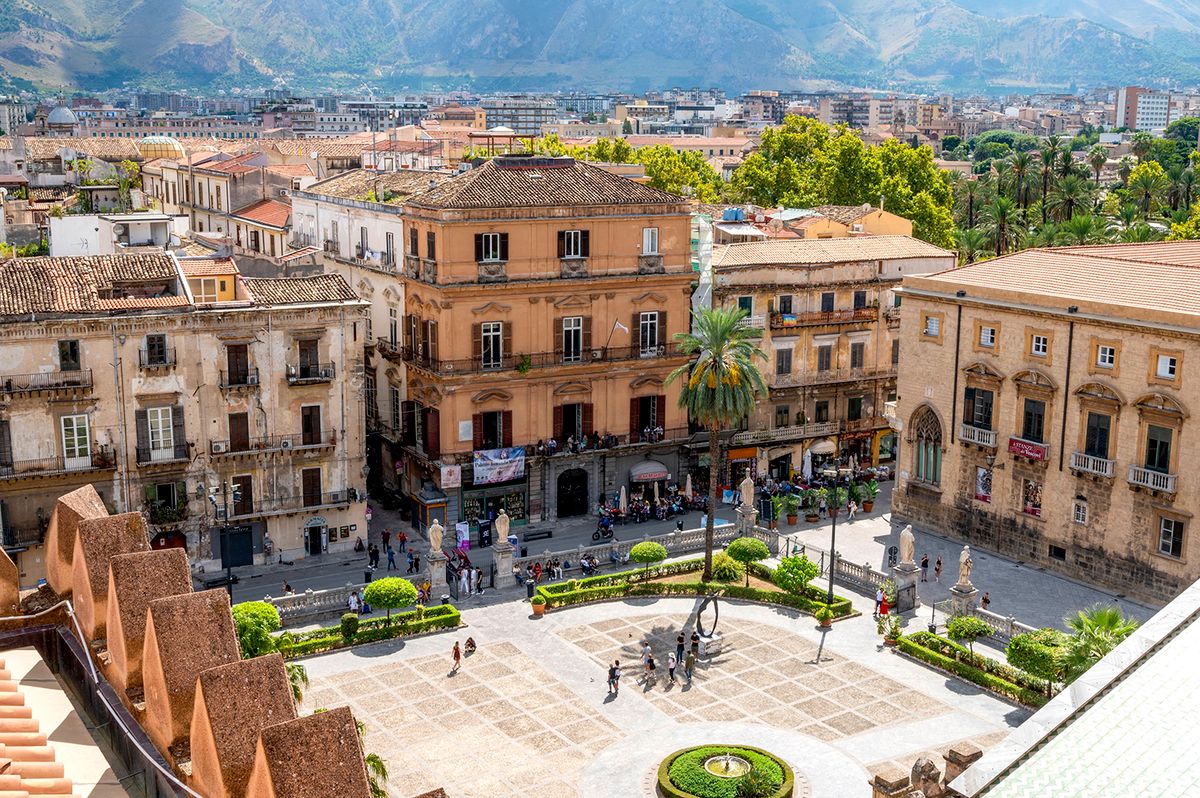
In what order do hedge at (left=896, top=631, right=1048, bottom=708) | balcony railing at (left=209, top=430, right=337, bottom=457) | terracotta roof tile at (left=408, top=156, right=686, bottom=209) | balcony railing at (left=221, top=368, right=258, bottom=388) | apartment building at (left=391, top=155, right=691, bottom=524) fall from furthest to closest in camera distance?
terracotta roof tile at (left=408, top=156, right=686, bottom=209) < apartment building at (left=391, top=155, right=691, bottom=524) < balcony railing at (left=209, top=430, right=337, bottom=457) < balcony railing at (left=221, top=368, right=258, bottom=388) < hedge at (left=896, top=631, right=1048, bottom=708)

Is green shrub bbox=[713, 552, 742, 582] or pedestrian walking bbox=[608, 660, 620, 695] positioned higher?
green shrub bbox=[713, 552, 742, 582]

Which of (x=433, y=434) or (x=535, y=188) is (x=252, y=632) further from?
(x=535, y=188)

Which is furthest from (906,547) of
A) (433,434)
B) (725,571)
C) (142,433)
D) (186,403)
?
(142,433)

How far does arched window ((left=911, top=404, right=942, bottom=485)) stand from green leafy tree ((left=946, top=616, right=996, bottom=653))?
15654 millimetres

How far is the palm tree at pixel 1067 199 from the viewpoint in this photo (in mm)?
104000

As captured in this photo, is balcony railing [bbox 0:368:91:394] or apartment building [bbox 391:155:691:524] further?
apartment building [bbox 391:155:691:524]

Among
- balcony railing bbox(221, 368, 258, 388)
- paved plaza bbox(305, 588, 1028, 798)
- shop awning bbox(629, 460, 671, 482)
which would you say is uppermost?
balcony railing bbox(221, 368, 258, 388)

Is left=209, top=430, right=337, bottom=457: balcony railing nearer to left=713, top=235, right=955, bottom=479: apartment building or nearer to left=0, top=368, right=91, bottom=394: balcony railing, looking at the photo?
left=0, top=368, right=91, bottom=394: balcony railing

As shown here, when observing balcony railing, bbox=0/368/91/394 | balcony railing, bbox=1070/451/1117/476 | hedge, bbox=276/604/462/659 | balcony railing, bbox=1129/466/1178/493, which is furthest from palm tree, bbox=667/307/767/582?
balcony railing, bbox=0/368/91/394

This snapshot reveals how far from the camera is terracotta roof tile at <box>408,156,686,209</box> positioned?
190ft

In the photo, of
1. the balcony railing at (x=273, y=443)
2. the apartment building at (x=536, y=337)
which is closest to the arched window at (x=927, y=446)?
the apartment building at (x=536, y=337)

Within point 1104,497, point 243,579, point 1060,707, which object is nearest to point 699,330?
point 1104,497

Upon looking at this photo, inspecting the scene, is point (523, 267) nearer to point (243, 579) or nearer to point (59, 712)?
point (243, 579)

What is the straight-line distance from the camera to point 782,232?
77625 millimetres
